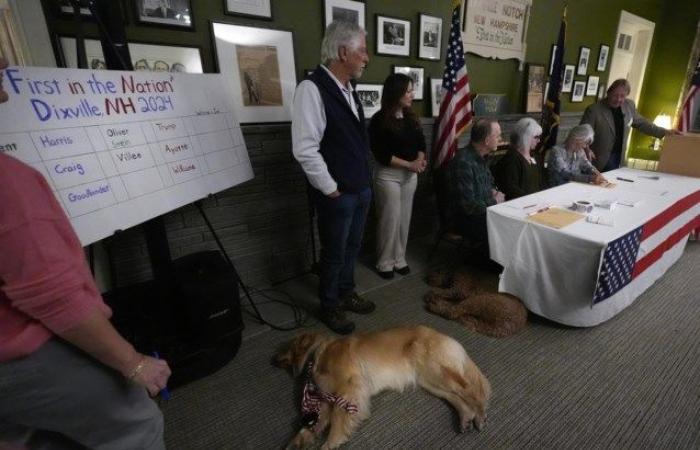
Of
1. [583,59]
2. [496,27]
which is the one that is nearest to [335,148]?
[496,27]

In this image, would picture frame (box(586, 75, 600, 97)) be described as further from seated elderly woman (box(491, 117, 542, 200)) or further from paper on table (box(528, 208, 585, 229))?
paper on table (box(528, 208, 585, 229))

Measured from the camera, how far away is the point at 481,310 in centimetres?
196

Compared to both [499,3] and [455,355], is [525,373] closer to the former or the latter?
[455,355]

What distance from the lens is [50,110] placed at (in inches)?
43.5

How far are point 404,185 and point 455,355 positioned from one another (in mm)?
1254

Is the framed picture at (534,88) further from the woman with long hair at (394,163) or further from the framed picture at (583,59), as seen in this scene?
the woman with long hair at (394,163)

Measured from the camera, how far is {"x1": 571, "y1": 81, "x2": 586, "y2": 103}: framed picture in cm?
447

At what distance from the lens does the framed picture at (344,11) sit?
2307mm

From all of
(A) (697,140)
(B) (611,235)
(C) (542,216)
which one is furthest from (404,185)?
(A) (697,140)

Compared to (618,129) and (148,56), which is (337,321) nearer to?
(148,56)

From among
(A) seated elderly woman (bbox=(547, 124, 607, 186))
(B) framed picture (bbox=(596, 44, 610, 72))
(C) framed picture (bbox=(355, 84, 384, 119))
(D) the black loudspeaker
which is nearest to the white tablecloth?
(A) seated elderly woman (bbox=(547, 124, 607, 186))

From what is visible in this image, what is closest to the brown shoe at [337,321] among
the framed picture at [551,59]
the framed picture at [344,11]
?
the framed picture at [344,11]

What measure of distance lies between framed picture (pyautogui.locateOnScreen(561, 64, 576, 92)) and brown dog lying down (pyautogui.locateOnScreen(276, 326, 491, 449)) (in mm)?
4202

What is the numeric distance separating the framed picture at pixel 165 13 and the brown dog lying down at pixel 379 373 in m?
1.80
